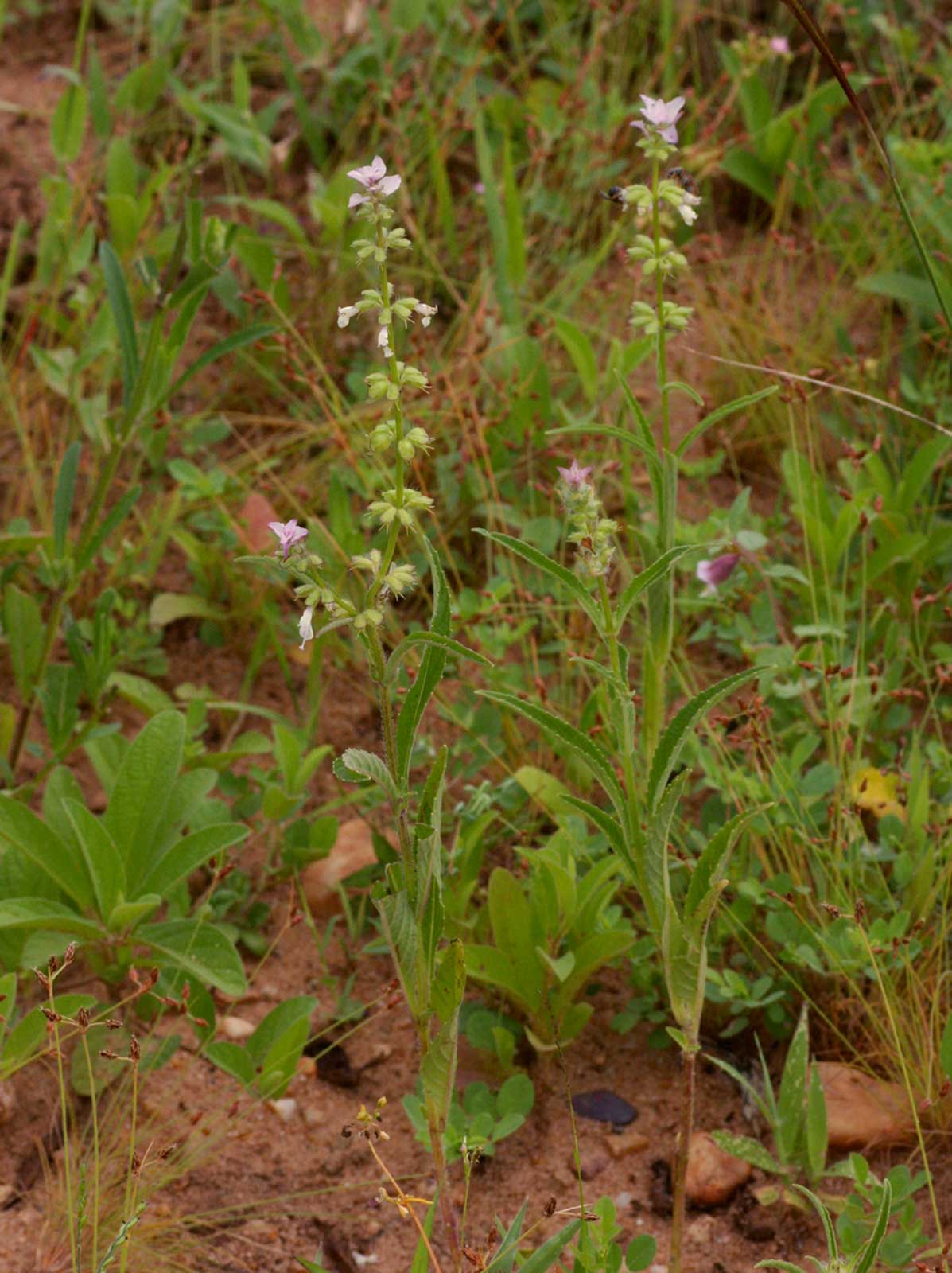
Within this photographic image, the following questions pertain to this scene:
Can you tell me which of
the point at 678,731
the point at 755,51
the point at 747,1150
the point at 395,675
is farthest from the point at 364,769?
the point at 755,51

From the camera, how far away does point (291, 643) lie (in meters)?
2.82

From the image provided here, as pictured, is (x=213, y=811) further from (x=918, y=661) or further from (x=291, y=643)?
(x=918, y=661)

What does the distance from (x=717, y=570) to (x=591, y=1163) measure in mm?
984

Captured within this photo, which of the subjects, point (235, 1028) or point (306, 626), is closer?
point (306, 626)

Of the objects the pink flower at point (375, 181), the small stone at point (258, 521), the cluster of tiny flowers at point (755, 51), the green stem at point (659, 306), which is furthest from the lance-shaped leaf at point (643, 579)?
the cluster of tiny flowers at point (755, 51)

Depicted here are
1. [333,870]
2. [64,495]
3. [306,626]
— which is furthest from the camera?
[333,870]

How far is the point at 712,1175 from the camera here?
1.99 metres

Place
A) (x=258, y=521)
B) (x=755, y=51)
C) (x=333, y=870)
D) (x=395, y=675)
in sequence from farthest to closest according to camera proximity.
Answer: (x=755, y=51) → (x=258, y=521) → (x=333, y=870) → (x=395, y=675)

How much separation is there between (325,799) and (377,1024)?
18.5 inches

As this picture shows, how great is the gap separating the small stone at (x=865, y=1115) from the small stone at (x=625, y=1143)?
258 mm

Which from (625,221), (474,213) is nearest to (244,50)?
(474,213)

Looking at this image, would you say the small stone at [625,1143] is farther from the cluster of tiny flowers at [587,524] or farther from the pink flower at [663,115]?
the pink flower at [663,115]

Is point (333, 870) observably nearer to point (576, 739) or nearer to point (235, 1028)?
point (235, 1028)

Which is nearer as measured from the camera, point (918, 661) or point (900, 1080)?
point (900, 1080)
